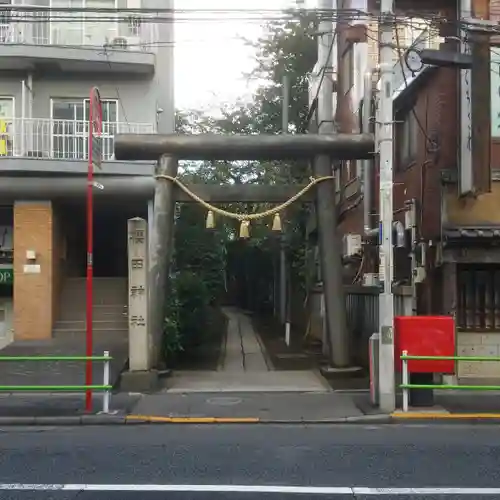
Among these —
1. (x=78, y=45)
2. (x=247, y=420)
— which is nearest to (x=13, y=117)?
(x=78, y=45)

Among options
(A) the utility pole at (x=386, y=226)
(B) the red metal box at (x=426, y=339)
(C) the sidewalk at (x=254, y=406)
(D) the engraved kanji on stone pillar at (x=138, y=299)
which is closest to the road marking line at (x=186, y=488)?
(C) the sidewalk at (x=254, y=406)

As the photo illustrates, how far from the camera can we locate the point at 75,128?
1977cm

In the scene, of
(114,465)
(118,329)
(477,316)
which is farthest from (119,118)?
(114,465)

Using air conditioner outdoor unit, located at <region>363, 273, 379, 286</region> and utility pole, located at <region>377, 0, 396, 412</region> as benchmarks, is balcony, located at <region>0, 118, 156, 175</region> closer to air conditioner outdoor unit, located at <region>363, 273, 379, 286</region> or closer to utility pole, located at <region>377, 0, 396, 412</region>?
air conditioner outdoor unit, located at <region>363, 273, 379, 286</region>

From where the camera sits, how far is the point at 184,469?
7473 mm

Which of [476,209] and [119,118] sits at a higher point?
[119,118]

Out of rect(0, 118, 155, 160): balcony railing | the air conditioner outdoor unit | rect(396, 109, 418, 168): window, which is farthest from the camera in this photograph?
rect(0, 118, 155, 160): balcony railing

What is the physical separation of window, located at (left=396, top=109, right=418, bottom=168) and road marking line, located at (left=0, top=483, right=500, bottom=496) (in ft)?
32.1

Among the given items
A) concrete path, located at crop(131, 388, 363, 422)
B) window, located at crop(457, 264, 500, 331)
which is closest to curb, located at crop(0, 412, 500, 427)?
concrete path, located at crop(131, 388, 363, 422)

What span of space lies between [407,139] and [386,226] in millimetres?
5579

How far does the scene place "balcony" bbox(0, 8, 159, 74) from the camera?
62.3ft

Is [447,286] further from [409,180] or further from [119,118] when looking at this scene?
[119,118]

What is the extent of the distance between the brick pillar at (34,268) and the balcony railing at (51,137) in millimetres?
1509

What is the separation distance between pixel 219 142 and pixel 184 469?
26.1 feet
